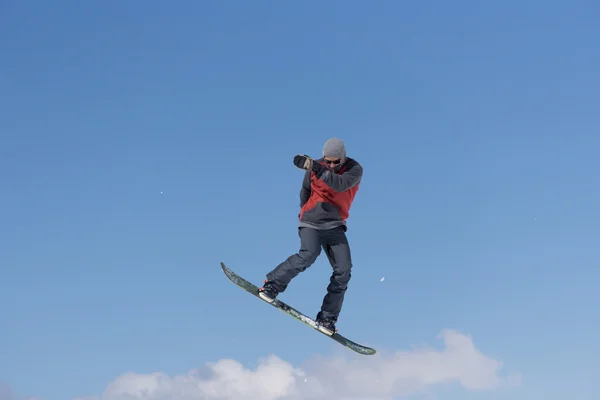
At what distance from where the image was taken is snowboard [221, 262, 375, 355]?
15.2 m

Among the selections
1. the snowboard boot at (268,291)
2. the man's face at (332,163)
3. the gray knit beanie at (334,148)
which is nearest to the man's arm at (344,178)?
the man's face at (332,163)

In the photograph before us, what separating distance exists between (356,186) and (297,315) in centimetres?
341

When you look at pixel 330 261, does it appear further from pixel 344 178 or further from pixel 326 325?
pixel 344 178

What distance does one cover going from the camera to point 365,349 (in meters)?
15.7

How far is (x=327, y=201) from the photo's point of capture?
46.1 feet

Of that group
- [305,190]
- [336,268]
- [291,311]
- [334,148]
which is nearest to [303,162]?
[334,148]

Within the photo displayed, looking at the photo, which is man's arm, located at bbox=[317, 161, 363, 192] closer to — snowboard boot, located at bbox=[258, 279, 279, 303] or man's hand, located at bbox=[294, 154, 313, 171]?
man's hand, located at bbox=[294, 154, 313, 171]

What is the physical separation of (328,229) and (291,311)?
239cm

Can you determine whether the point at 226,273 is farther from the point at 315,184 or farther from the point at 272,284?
the point at 315,184

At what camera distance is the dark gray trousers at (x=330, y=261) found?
14.2 meters

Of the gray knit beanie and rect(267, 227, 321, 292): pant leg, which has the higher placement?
the gray knit beanie

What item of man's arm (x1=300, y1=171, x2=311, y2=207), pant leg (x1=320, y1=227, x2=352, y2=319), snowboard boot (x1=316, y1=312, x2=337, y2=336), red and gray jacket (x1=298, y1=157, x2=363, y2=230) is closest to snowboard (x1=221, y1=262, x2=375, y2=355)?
snowboard boot (x1=316, y1=312, x2=337, y2=336)

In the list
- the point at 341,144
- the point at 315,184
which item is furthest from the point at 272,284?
the point at 341,144

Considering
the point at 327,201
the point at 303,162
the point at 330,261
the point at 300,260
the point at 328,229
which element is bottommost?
the point at 300,260
